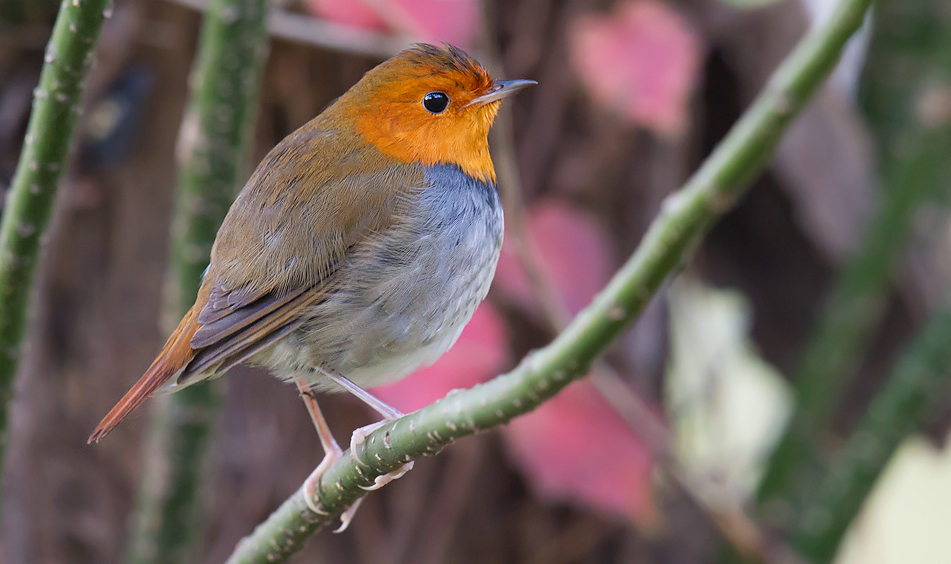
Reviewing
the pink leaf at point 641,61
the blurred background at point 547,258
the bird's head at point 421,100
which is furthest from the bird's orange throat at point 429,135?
the pink leaf at point 641,61

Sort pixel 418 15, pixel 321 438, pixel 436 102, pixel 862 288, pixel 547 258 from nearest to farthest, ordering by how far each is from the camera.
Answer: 1. pixel 436 102
2. pixel 321 438
3. pixel 418 15
4. pixel 547 258
5. pixel 862 288

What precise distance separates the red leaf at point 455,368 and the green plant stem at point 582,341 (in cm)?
107

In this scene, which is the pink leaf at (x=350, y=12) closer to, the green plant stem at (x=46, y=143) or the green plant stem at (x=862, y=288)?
the green plant stem at (x=46, y=143)

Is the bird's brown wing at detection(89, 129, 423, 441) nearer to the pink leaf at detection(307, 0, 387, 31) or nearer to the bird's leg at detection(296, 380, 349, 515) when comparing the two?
the bird's leg at detection(296, 380, 349, 515)

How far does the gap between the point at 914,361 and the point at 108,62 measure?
2227mm

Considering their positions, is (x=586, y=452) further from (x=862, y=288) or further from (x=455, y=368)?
(x=862, y=288)


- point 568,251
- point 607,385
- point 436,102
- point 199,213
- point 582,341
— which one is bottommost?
point 607,385

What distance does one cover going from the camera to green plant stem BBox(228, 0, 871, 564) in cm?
112

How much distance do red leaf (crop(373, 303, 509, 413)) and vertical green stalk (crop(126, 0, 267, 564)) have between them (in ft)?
1.85

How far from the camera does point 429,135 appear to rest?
160 cm

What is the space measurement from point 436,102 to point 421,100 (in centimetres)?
2

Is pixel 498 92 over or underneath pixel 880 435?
over

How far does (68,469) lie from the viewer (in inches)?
115

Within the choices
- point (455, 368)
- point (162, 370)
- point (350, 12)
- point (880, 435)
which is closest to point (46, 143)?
point (162, 370)
